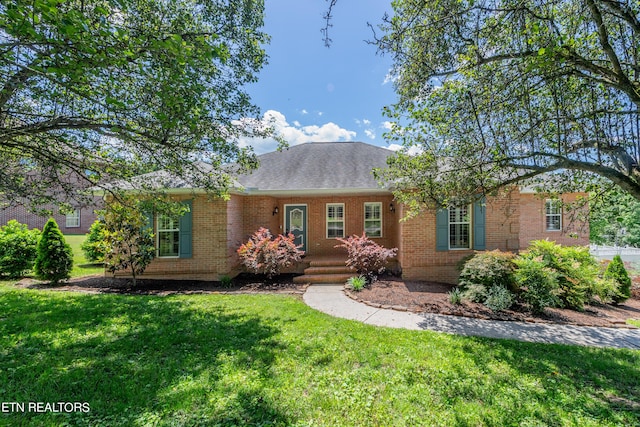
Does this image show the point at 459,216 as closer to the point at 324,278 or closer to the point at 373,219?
the point at 373,219

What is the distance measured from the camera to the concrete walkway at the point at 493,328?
15.2 ft

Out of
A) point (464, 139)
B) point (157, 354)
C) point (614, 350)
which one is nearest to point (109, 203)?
point (157, 354)

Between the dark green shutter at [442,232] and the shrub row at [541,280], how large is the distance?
4.92ft

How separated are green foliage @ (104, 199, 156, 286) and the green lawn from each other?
3.02m

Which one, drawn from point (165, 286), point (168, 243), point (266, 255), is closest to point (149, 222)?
point (168, 243)

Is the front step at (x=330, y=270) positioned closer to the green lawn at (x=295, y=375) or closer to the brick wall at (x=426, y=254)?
A: the brick wall at (x=426, y=254)

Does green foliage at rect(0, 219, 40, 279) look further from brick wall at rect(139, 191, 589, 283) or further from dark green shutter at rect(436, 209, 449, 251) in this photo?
dark green shutter at rect(436, 209, 449, 251)

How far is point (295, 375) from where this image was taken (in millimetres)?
3248

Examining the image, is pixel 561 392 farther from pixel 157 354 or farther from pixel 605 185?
pixel 157 354

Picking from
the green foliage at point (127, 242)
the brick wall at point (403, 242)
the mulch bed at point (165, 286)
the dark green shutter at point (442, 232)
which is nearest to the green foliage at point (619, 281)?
A: the brick wall at point (403, 242)

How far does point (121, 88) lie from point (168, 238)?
6.17 metres

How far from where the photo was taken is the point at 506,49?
14.9 feet

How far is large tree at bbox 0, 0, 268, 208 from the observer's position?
305cm

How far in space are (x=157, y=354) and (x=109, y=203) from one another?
5.67 metres
